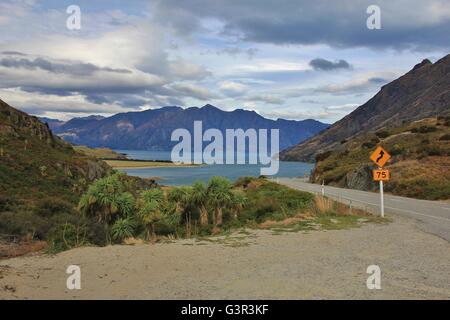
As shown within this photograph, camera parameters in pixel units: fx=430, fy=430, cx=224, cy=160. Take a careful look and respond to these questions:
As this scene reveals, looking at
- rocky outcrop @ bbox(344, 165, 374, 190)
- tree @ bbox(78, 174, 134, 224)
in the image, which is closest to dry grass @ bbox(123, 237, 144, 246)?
tree @ bbox(78, 174, 134, 224)

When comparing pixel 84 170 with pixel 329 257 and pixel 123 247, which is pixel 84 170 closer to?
pixel 123 247

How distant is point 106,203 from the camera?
16094mm

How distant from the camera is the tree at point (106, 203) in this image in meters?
16.1

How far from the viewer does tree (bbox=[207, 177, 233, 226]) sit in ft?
59.6

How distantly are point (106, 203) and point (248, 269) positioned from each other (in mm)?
8467

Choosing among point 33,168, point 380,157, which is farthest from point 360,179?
point 33,168

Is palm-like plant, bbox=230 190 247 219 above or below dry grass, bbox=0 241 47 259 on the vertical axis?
above

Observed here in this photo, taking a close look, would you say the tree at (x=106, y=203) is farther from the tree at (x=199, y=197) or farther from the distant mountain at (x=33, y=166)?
the distant mountain at (x=33, y=166)

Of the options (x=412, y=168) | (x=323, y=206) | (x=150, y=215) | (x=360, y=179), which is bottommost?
(x=323, y=206)

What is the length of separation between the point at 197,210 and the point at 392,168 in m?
25.6

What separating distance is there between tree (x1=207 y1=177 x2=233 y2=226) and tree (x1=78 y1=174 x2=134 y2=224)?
11.5ft

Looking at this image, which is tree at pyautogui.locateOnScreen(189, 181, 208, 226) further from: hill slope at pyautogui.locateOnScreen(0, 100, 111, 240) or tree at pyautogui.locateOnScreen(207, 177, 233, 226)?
hill slope at pyautogui.locateOnScreen(0, 100, 111, 240)

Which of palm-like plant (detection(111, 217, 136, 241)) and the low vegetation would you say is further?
the low vegetation

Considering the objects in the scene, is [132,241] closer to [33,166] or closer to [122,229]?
[122,229]
